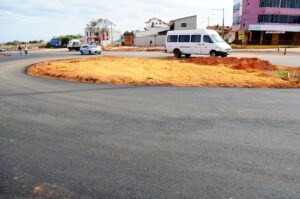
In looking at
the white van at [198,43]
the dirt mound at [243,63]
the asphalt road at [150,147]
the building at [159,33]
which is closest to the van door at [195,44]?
the white van at [198,43]

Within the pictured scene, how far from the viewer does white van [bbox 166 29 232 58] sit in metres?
25.8

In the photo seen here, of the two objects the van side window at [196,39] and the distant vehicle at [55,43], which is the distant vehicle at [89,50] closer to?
the van side window at [196,39]

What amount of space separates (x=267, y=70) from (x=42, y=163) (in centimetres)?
1657

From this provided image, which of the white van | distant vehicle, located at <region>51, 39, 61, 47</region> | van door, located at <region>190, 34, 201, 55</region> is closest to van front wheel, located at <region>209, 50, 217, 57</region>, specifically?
the white van

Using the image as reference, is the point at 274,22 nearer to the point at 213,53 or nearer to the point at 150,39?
the point at 150,39

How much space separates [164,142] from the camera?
591cm

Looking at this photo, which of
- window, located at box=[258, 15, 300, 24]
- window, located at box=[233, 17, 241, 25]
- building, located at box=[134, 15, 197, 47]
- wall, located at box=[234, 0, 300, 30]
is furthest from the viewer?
building, located at box=[134, 15, 197, 47]

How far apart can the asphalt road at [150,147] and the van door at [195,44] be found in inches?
668

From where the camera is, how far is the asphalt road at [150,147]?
4094 millimetres

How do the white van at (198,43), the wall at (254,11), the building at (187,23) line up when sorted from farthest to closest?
the building at (187,23)
the wall at (254,11)
the white van at (198,43)

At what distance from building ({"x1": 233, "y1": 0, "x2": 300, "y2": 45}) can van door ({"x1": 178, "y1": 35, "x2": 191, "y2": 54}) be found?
4024 centimetres

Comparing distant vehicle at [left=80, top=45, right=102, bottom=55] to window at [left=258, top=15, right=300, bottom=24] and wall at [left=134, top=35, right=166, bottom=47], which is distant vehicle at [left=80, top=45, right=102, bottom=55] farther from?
window at [left=258, top=15, right=300, bottom=24]

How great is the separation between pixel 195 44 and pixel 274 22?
43.5 metres

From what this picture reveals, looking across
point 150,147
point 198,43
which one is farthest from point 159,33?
point 150,147
